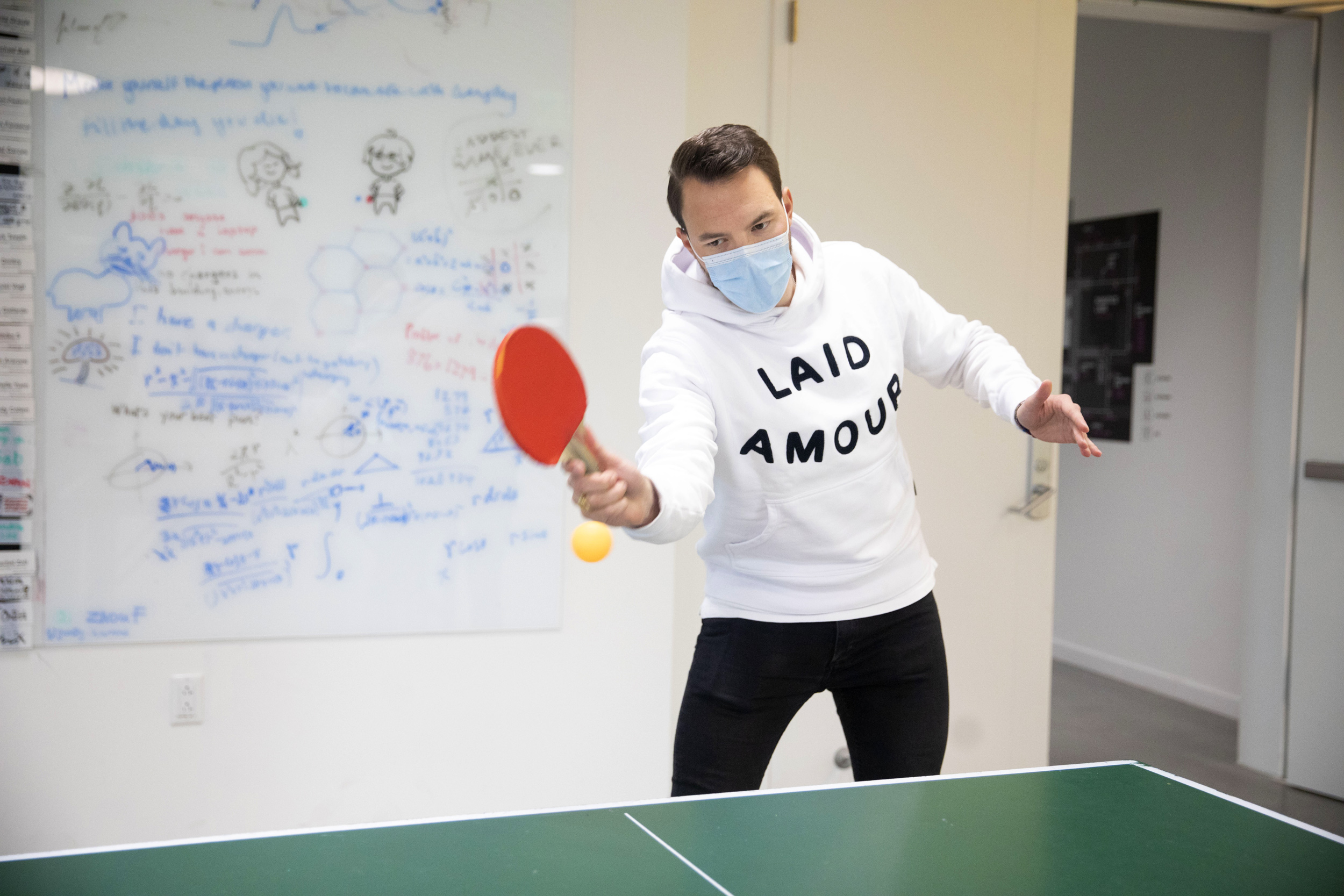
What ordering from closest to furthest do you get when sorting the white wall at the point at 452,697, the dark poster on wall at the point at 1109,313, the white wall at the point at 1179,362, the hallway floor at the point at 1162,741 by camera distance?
the white wall at the point at 452,697, the hallway floor at the point at 1162,741, the white wall at the point at 1179,362, the dark poster on wall at the point at 1109,313

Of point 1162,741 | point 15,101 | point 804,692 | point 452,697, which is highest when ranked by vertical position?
point 15,101

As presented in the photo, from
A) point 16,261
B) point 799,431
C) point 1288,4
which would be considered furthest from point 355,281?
point 1288,4

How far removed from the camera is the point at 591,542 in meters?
0.99

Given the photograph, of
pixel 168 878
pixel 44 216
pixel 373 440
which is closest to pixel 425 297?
pixel 373 440

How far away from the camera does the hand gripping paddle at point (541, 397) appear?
1012 mm

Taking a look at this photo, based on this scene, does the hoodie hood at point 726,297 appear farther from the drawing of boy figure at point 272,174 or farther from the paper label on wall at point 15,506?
the paper label on wall at point 15,506

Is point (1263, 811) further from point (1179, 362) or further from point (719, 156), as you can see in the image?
point (1179, 362)

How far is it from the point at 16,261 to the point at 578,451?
184 cm

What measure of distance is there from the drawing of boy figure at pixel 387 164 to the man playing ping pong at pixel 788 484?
3.54ft

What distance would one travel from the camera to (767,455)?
62.3 inches

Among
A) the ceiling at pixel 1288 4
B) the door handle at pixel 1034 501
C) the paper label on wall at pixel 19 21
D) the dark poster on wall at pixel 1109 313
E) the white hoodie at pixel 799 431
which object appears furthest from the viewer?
the dark poster on wall at pixel 1109 313

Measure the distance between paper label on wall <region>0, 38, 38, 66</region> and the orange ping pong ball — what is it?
2.05m

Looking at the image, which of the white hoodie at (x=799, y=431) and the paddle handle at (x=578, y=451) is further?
the white hoodie at (x=799, y=431)

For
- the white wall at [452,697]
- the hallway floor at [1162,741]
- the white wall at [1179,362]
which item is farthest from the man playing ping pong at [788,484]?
the white wall at [1179,362]
